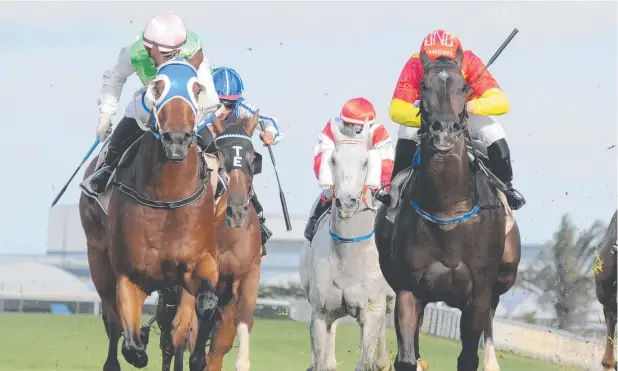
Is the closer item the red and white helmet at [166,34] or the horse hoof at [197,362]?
the red and white helmet at [166,34]

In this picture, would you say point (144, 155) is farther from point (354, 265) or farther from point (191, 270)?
point (354, 265)

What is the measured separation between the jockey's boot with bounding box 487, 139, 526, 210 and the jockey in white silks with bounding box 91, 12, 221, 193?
6.70 ft

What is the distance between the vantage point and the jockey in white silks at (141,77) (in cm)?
1057

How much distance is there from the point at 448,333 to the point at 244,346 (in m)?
10.4

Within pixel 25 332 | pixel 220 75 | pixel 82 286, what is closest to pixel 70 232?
pixel 82 286

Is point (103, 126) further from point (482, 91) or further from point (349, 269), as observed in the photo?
point (482, 91)

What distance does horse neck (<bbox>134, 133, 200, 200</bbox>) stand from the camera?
1039 centimetres

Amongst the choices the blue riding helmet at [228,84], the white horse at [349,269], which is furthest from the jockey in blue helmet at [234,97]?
the white horse at [349,269]

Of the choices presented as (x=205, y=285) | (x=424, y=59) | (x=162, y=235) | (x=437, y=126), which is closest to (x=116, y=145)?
(x=162, y=235)

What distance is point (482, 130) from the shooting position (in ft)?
37.4

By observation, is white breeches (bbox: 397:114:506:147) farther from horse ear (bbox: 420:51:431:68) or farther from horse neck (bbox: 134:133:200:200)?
horse neck (bbox: 134:133:200:200)

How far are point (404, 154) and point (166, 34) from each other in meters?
1.93

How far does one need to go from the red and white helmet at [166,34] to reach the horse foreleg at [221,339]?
2617 millimetres

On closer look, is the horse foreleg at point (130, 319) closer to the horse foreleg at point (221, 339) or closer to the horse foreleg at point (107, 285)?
the horse foreleg at point (107, 285)
